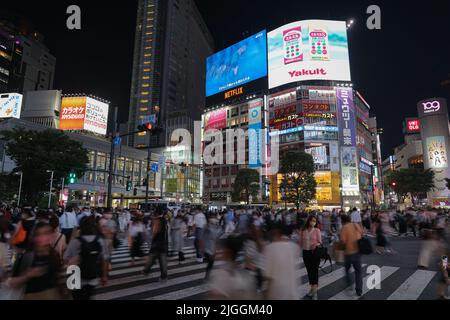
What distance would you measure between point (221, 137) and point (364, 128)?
3704 centimetres

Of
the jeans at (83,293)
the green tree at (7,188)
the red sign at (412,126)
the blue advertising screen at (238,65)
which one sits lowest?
the jeans at (83,293)

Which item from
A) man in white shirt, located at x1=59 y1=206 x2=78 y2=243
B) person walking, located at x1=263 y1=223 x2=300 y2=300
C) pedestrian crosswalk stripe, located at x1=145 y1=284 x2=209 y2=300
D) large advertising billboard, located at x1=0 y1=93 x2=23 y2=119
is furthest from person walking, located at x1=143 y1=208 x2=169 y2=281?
large advertising billboard, located at x1=0 y1=93 x2=23 y2=119

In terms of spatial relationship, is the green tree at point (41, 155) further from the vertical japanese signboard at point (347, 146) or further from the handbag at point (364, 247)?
the vertical japanese signboard at point (347, 146)

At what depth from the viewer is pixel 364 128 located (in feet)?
254

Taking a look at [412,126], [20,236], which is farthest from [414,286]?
[412,126]

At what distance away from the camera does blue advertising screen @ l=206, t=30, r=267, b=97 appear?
69938 mm

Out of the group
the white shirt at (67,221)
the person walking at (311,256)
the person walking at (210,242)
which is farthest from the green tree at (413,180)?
the white shirt at (67,221)

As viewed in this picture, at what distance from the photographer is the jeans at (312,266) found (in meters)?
6.66

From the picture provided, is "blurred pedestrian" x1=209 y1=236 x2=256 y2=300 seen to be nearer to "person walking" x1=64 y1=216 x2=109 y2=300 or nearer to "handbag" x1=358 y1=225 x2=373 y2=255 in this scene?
"person walking" x1=64 y1=216 x2=109 y2=300

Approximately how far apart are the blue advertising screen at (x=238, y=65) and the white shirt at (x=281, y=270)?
221 ft

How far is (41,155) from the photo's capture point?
3125 cm

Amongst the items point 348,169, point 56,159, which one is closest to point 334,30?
point 348,169

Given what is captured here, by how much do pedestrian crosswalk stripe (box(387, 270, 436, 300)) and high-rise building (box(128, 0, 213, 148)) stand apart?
111962mm
